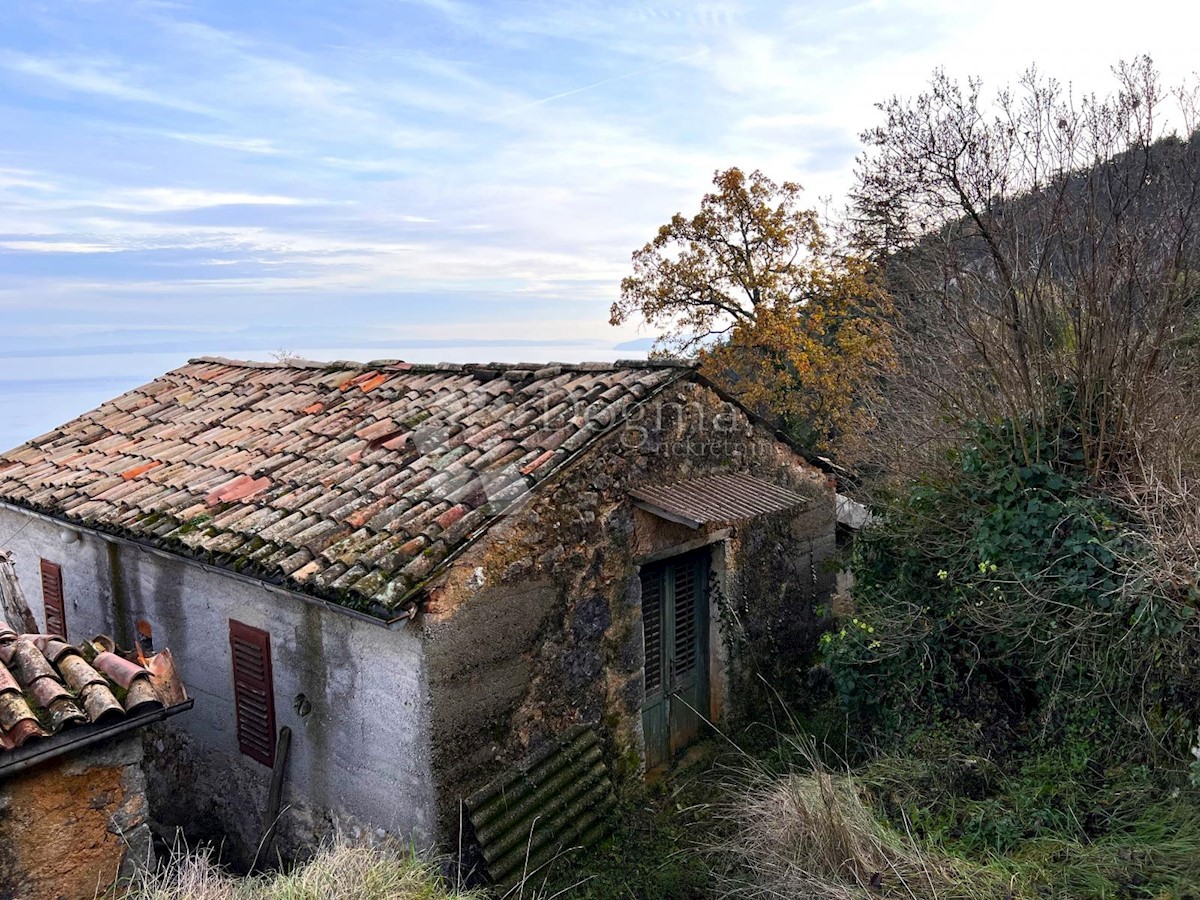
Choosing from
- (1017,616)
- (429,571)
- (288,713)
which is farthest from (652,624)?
(288,713)

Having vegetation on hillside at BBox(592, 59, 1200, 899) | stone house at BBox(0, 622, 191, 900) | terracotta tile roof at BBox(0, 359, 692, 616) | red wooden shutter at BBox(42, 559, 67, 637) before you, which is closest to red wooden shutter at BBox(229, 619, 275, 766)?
terracotta tile roof at BBox(0, 359, 692, 616)

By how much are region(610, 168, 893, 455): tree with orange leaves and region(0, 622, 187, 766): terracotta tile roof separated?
51.8 feet

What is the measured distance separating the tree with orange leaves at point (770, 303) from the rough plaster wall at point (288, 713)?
46.9 feet

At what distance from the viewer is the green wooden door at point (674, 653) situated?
7.34 metres

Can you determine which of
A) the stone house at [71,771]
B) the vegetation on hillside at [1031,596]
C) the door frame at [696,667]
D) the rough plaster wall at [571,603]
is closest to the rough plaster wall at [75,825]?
the stone house at [71,771]

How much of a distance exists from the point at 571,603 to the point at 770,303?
15.0 meters

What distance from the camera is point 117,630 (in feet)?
26.2

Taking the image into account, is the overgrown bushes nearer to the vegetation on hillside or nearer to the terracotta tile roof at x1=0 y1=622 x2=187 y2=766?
the vegetation on hillside

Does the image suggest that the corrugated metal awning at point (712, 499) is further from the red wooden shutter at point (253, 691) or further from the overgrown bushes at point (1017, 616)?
the red wooden shutter at point (253, 691)

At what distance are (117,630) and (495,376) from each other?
15.3ft

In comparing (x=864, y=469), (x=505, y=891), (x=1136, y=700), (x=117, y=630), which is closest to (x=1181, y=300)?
(x=1136, y=700)

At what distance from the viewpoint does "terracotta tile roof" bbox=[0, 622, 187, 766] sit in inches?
165

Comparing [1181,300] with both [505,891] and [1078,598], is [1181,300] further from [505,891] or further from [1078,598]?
[505,891]

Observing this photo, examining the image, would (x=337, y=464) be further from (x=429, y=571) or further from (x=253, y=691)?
(x=429, y=571)
